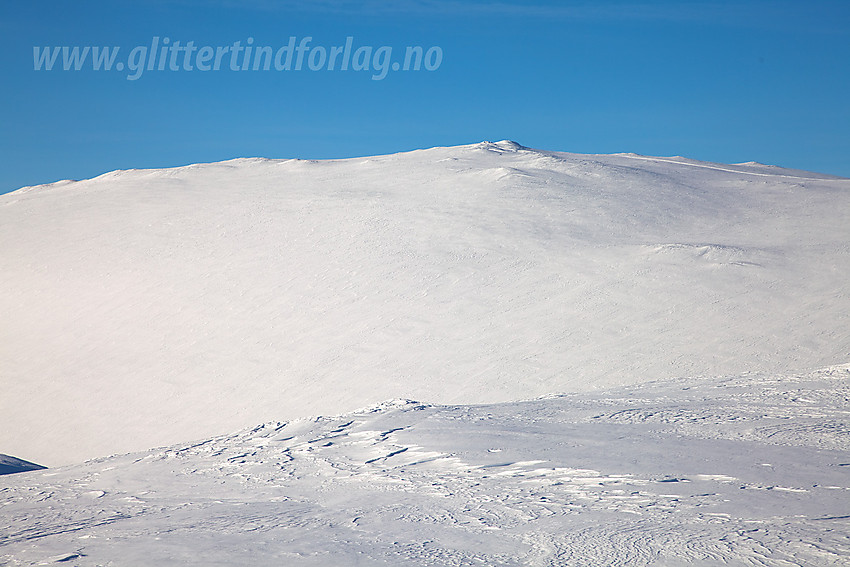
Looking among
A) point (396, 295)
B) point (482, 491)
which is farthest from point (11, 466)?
point (396, 295)

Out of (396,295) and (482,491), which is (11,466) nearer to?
(482,491)

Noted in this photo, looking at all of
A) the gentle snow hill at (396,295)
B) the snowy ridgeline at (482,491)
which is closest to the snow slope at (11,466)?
the snowy ridgeline at (482,491)

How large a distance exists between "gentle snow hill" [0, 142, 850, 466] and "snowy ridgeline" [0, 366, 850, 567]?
4.22 meters

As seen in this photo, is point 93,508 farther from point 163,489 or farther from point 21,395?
point 21,395

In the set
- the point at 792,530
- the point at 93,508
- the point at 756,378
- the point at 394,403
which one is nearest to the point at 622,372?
the point at 756,378

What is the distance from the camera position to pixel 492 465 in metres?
5.11

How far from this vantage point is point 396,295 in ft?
46.5

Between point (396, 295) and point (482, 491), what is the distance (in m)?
9.67

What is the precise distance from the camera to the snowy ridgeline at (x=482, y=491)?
12.3 ft

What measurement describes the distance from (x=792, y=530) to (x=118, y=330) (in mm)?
13288

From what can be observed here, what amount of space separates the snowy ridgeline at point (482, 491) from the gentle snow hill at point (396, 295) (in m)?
4.22

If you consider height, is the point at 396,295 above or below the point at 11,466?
above

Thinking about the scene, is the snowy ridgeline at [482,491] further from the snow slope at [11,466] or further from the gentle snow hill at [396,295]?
the gentle snow hill at [396,295]

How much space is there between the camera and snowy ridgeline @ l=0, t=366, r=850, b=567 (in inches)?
147
